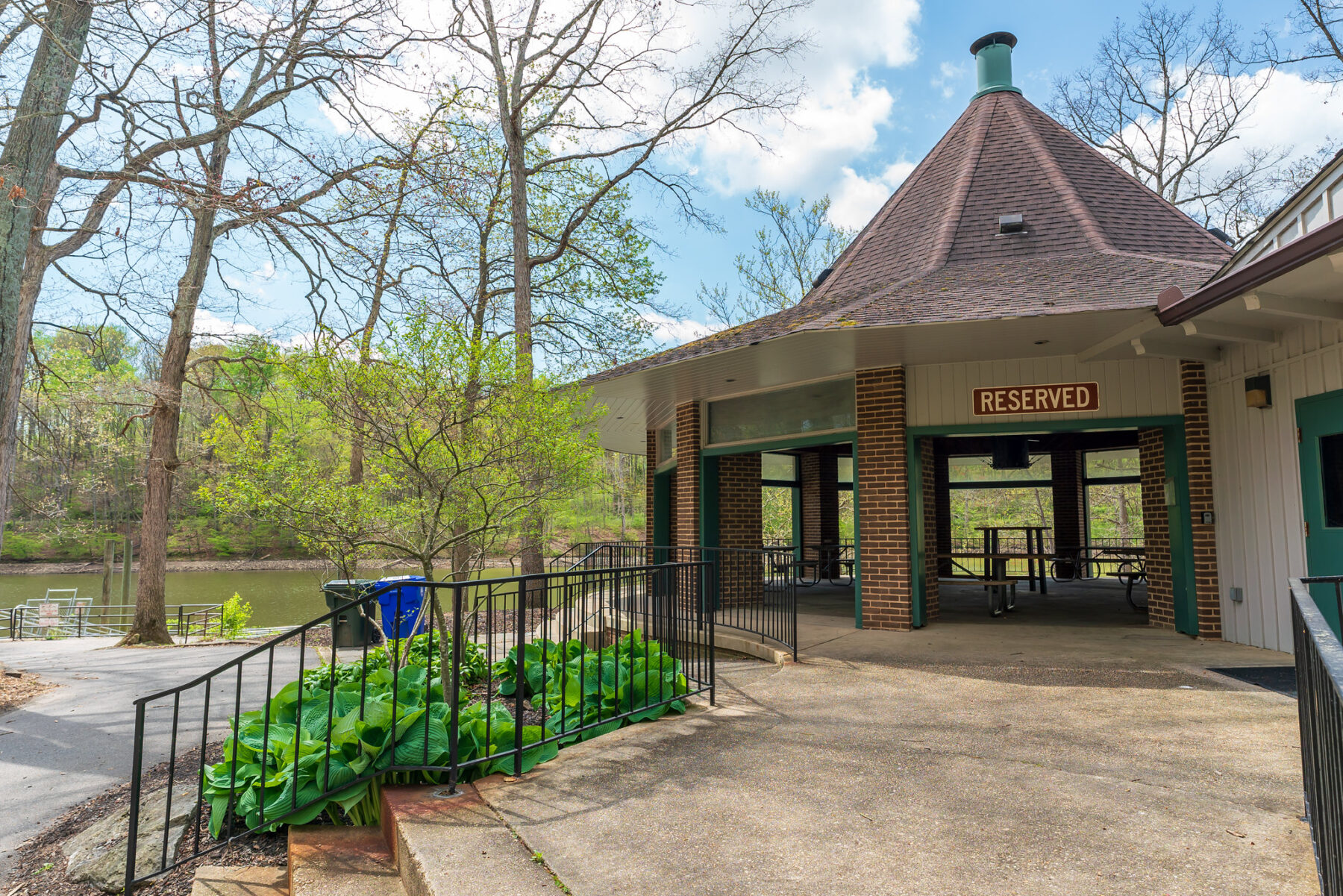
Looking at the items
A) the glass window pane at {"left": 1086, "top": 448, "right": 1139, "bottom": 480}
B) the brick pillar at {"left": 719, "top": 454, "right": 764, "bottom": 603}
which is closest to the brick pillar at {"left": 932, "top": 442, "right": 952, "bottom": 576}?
the glass window pane at {"left": 1086, "top": 448, "right": 1139, "bottom": 480}

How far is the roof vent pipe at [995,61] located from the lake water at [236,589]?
623 inches

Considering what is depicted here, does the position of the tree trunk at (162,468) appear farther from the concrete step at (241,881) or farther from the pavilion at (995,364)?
the concrete step at (241,881)

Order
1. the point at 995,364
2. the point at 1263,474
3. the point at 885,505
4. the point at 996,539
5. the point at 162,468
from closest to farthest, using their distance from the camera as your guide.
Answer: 1. the point at 1263,474
2. the point at 995,364
3. the point at 885,505
4. the point at 162,468
5. the point at 996,539

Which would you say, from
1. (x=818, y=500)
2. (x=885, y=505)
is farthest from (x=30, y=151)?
(x=818, y=500)

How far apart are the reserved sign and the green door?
178 cm

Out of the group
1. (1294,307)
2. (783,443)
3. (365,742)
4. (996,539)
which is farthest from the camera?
(996,539)

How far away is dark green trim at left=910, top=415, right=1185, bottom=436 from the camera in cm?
762

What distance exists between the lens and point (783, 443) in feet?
30.6

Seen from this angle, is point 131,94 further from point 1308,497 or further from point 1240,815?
point 1308,497

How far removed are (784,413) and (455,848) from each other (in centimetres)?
725

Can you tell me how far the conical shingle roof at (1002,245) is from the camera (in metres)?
6.76

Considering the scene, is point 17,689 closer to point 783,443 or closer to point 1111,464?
point 783,443

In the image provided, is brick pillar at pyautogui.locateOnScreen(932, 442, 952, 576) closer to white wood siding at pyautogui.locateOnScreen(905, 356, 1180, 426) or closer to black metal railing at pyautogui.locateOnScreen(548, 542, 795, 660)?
black metal railing at pyautogui.locateOnScreen(548, 542, 795, 660)

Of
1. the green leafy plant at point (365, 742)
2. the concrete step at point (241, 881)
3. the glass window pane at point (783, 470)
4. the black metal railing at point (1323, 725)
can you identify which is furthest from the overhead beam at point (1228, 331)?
the glass window pane at point (783, 470)
